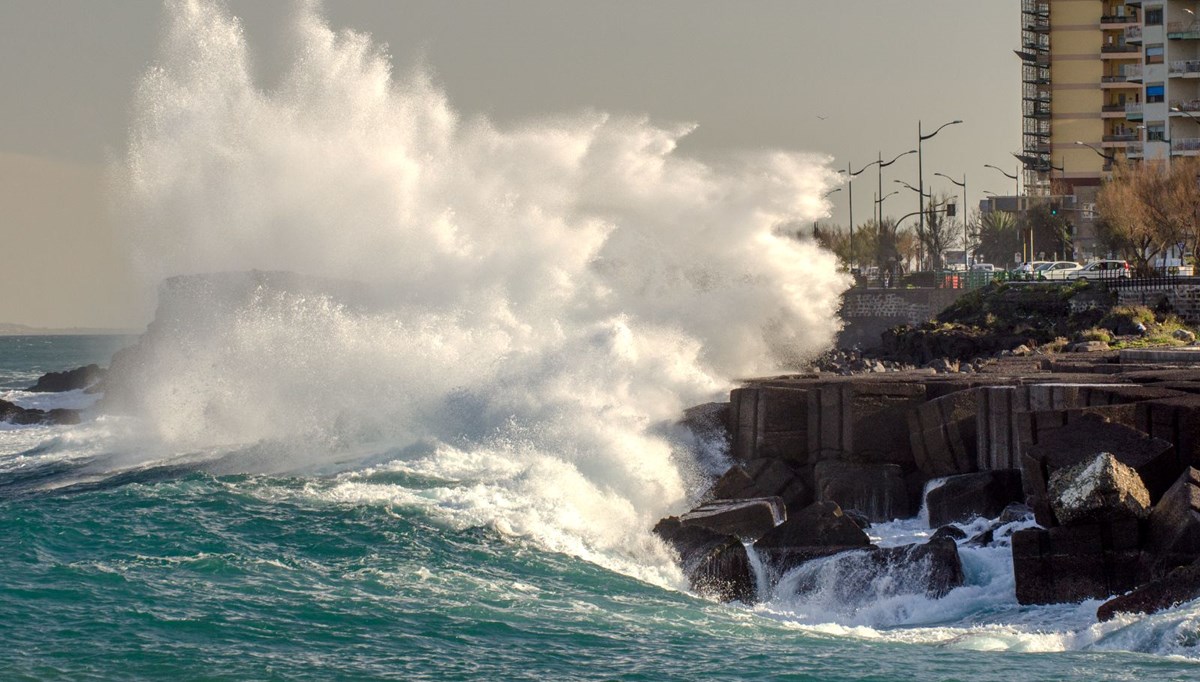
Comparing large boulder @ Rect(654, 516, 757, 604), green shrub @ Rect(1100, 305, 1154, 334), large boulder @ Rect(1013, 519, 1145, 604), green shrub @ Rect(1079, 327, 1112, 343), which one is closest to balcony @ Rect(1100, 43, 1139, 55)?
green shrub @ Rect(1100, 305, 1154, 334)

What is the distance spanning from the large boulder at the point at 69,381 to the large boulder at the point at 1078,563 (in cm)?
4958

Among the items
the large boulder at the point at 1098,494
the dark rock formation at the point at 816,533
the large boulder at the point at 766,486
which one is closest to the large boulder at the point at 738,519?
the dark rock formation at the point at 816,533

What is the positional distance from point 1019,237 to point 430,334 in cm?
7273

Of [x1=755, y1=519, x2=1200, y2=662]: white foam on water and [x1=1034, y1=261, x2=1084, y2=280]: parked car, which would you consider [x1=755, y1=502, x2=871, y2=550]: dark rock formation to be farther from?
[x1=1034, y1=261, x2=1084, y2=280]: parked car

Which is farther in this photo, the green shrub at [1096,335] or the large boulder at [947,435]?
the green shrub at [1096,335]

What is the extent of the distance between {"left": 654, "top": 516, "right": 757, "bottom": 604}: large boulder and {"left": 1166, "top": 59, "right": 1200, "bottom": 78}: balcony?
65.8m

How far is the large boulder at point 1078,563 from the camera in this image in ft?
45.3

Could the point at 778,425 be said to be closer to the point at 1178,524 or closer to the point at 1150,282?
the point at 1178,524

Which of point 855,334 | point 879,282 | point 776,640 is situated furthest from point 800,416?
point 879,282

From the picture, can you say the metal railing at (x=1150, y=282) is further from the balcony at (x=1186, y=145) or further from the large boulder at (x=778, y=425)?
the balcony at (x=1186, y=145)

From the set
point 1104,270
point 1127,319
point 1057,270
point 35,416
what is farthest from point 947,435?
point 1057,270

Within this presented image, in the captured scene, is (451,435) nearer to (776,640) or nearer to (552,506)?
(552,506)

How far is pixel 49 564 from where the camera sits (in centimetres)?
1558

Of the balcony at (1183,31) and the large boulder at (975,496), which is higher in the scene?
the balcony at (1183,31)
